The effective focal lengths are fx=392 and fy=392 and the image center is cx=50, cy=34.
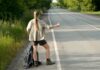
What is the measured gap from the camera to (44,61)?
44.4 feet

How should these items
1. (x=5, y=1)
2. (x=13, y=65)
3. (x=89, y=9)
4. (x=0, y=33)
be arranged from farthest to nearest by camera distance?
(x=89, y=9)
(x=5, y=1)
(x=0, y=33)
(x=13, y=65)

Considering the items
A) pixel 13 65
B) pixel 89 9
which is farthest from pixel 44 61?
pixel 89 9

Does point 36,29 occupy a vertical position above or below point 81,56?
above

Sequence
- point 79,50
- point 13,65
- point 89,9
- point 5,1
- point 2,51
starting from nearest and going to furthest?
point 13,65
point 2,51
point 79,50
point 5,1
point 89,9

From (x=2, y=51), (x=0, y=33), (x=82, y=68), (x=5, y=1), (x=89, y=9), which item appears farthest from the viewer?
(x=89, y=9)

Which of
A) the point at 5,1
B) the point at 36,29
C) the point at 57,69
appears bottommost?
the point at 57,69

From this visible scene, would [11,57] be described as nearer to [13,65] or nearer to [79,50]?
[13,65]

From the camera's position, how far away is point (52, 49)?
17188 mm

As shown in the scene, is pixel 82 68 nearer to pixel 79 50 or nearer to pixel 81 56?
pixel 81 56

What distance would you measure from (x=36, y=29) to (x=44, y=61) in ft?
5.07

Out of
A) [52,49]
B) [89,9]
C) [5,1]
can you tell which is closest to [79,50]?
[52,49]

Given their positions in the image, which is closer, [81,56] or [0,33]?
[81,56]

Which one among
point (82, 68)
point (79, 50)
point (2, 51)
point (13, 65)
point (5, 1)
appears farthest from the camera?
point (5, 1)

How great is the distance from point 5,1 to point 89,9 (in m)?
80.0
